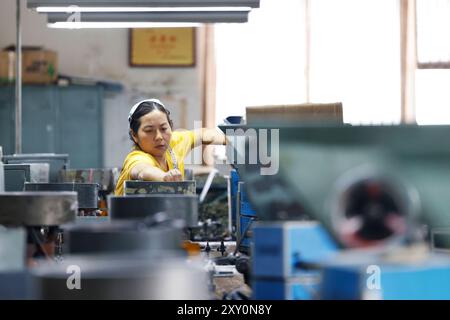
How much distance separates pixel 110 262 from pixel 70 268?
0.08m

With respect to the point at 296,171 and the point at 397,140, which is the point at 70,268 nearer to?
the point at 296,171

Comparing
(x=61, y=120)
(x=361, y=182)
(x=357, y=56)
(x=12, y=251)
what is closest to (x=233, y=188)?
(x=12, y=251)

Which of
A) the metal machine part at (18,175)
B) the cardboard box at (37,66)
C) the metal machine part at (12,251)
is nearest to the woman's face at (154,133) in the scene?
the metal machine part at (18,175)

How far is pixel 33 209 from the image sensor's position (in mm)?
2047

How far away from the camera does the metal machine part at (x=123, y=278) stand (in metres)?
1.50

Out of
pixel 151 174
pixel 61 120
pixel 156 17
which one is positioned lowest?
pixel 151 174

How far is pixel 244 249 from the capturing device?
3564mm

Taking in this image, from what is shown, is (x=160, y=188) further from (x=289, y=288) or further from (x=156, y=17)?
(x=156, y=17)

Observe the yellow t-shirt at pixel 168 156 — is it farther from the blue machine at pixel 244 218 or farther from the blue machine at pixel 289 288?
the blue machine at pixel 289 288

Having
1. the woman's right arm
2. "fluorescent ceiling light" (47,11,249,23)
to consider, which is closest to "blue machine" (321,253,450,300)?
the woman's right arm

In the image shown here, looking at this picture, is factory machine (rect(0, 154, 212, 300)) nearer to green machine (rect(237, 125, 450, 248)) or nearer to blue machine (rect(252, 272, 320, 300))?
blue machine (rect(252, 272, 320, 300))

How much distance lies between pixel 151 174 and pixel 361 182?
1.70m

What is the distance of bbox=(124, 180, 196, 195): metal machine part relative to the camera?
A: 2814 millimetres

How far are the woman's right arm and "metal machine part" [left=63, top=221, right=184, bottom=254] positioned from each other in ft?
4.59
